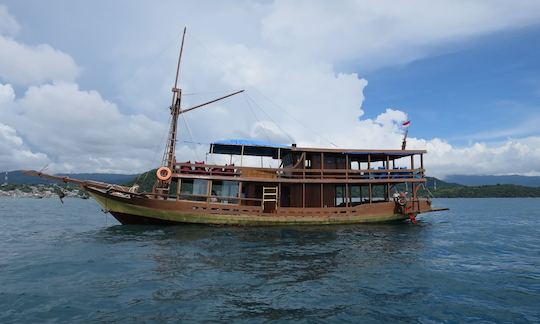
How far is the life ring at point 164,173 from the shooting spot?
19402mm

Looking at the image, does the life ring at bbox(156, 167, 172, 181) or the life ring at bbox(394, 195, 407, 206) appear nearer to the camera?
the life ring at bbox(156, 167, 172, 181)

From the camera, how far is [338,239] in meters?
16.3

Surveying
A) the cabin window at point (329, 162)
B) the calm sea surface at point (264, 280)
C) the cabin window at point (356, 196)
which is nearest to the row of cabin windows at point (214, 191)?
the calm sea surface at point (264, 280)

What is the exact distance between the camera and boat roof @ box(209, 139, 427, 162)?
2153 cm

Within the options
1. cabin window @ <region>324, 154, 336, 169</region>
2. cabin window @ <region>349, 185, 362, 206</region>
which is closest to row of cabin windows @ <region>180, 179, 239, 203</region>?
cabin window @ <region>324, 154, 336, 169</region>

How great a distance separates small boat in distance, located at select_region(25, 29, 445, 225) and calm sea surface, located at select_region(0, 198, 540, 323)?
3.61m

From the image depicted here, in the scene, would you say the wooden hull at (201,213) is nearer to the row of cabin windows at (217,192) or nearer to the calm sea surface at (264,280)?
the row of cabin windows at (217,192)

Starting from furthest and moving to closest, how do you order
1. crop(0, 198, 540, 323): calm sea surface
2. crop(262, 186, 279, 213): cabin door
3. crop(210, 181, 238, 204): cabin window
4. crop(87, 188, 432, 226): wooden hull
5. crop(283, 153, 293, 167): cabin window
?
crop(283, 153, 293, 167): cabin window < crop(210, 181, 238, 204): cabin window < crop(262, 186, 279, 213): cabin door < crop(87, 188, 432, 226): wooden hull < crop(0, 198, 540, 323): calm sea surface

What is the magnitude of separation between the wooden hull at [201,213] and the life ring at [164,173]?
1356 millimetres

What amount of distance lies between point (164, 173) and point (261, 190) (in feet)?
20.6

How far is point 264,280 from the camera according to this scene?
9180 millimetres

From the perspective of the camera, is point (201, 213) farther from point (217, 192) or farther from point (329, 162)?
point (329, 162)

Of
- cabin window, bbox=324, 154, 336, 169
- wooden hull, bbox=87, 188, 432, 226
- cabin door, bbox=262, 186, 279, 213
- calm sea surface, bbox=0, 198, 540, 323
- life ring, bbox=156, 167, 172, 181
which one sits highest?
cabin window, bbox=324, 154, 336, 169

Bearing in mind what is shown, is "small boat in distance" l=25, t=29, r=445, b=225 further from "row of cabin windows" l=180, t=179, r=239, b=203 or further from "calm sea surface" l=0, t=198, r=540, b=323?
"calm sea surface" l=0, t=198, r=540, b=323
